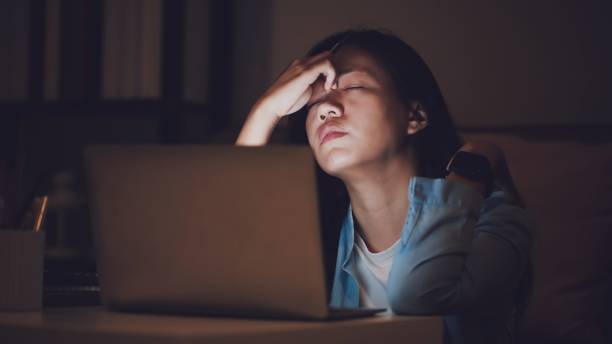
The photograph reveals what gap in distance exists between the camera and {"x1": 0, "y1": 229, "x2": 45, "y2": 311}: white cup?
3.54 feet

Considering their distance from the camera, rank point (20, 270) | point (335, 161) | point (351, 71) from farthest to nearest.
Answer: point (351, 71)
point (335, 161)
point (20, 270)

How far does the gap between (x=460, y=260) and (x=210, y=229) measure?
41 cm

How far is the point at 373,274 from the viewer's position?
1.45 meters

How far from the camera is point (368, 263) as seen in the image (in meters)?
1.48

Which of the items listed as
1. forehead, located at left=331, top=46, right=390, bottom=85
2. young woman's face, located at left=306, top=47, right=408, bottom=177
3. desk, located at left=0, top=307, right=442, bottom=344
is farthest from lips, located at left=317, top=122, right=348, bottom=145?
desk, located at left=0, top=307, right=442, bottom=344

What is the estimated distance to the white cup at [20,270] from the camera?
3.54ft

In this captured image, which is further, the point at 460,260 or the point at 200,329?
the point at 460,260

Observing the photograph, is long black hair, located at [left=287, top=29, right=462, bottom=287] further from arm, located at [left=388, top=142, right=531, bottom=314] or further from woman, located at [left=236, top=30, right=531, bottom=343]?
arm, located at [left=388, top=142, right=531, bottom=314]

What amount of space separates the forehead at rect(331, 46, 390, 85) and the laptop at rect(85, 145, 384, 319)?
0.65 metres

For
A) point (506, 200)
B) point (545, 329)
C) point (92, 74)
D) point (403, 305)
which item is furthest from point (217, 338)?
point (92, 74)

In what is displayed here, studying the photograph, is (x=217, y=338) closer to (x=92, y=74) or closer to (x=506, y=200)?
(x=506, y=200)

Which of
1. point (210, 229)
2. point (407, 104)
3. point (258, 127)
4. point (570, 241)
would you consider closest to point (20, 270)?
point (210, 229)

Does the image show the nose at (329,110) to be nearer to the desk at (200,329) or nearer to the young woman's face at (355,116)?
the young woman's face at (355,116)

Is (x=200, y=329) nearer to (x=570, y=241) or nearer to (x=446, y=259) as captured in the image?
(x=446, y=259)
